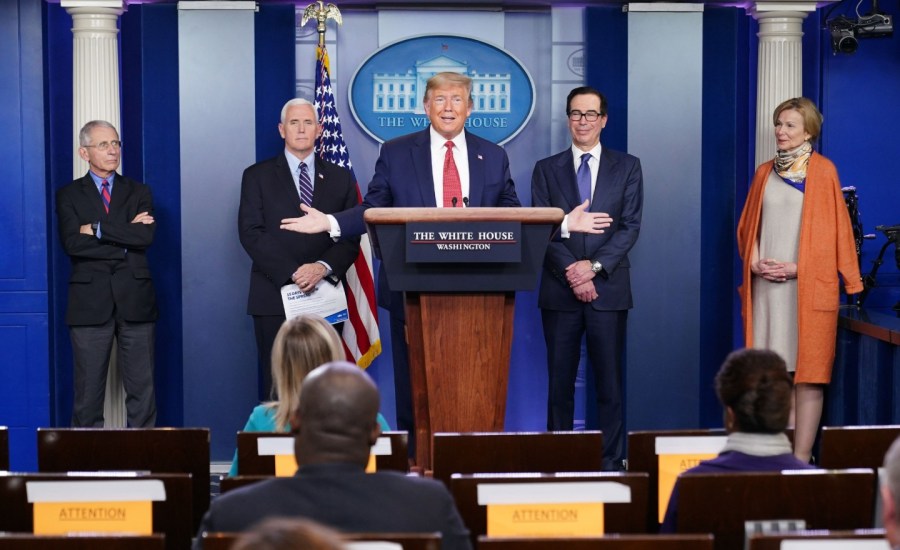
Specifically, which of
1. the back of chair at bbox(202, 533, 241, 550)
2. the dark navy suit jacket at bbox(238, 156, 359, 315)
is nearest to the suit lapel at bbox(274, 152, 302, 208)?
the dark navy suit jacket at bbox(238, 156, 359, 315)

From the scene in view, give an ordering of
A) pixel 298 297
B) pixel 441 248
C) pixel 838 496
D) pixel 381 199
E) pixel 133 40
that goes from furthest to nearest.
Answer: pixel 133 40, pixel 298 297, pixel 381 199, pixel 441 248, pixel 838 496

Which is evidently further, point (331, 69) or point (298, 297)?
point (331, 69)

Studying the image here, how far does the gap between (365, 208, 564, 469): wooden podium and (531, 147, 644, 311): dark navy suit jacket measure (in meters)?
1.51

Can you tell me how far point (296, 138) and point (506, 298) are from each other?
2.06 meters

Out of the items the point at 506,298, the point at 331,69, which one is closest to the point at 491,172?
the point at 506,298

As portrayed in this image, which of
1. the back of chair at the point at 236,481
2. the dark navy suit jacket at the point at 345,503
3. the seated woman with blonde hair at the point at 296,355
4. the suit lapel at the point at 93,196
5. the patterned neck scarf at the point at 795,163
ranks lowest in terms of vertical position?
the back of chair at the point at 236,481

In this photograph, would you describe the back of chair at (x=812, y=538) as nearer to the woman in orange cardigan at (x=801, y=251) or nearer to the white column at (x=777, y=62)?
the woman in orange cardigan at (x=801, y=251)

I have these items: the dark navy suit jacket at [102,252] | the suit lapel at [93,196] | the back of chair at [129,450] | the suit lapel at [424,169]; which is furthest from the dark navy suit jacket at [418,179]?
the back of chair at [129,450]

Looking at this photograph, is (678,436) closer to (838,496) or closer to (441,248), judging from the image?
(838,496)

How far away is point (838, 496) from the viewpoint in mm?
2691

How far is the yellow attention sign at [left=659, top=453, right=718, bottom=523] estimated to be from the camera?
329 centimetres

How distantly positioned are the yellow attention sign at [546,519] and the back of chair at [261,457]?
670 mm

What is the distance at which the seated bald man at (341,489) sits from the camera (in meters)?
2.23

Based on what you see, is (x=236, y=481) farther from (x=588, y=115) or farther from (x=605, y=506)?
(x=588, y=115)
